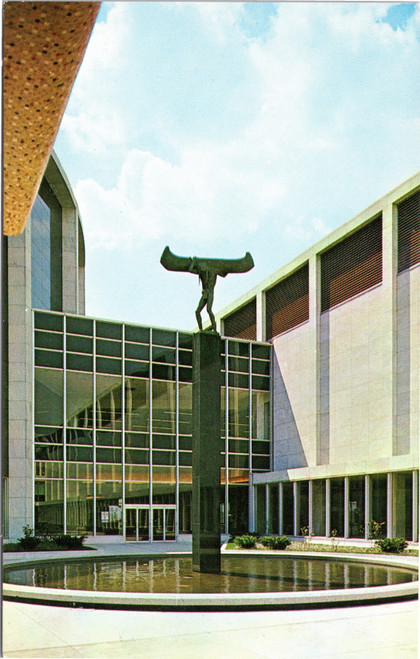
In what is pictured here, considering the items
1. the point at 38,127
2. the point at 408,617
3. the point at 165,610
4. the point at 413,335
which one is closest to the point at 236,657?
the point at 165,610

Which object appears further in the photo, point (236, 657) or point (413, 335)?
point (413, 335)

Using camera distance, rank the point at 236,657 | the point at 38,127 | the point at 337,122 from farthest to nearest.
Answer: the point at 337,122, the point at 236,657, the point at 38,127

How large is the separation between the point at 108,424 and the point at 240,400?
8.27 metres

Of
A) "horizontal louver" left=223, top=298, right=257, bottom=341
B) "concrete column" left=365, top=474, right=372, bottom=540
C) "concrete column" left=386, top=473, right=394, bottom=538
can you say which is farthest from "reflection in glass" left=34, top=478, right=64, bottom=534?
"horizontal louver" left=223, top=298, right=257, bottom=341

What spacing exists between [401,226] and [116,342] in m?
14.1

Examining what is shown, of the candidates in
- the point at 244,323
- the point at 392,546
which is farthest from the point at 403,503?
the point at 244,323

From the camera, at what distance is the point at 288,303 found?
37750 millimetres

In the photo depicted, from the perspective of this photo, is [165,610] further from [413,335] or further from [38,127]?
[413,335]

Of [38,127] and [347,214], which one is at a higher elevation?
[347,214]

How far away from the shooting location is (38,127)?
367cm

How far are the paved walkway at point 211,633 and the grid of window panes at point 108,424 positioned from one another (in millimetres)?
20578

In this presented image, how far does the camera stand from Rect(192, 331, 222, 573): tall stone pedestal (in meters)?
14.8

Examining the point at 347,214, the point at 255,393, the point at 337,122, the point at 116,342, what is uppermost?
the point at 347,214

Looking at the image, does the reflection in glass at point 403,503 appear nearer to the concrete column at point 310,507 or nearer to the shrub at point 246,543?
the shrub at point 246,543
